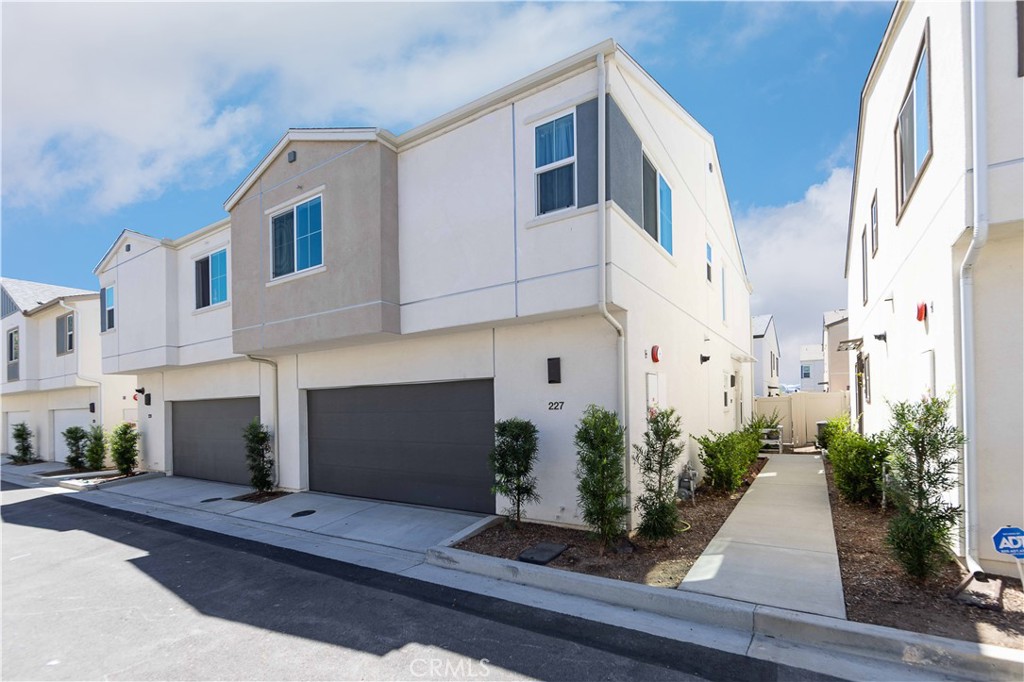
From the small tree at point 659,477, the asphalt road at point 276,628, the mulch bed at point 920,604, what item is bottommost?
the asphalt road at point 276,628

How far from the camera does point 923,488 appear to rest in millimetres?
4496

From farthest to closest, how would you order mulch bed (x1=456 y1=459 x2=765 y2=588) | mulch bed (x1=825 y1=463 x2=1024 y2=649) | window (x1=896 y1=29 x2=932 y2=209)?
window (x1=896 y1=29 x2=932 y2=209) → mulch bed (x1=456 y1=459 x2=765 y2=588) → mulch bed (x1=825 y1=463 x2=1024 y2=649)

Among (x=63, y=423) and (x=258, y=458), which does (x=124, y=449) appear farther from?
(x=63, y=423)

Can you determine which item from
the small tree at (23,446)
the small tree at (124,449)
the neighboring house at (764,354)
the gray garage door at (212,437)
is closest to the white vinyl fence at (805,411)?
the neighboring house at (764,354)

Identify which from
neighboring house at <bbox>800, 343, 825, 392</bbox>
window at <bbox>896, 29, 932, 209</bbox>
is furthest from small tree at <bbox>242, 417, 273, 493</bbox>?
neighboring house at <bbox>800, 343, 825, 392</bbox>

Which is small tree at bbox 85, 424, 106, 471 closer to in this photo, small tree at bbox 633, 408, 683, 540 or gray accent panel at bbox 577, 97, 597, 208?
small tree at bbox 633, 408, 683, 540

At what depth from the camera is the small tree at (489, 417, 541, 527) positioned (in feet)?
21.6

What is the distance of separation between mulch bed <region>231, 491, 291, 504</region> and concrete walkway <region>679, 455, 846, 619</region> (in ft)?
26.9

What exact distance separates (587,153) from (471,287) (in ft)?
7.68

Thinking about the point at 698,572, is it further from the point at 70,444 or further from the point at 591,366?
the point at 70,444

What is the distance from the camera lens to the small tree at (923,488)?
14.3 feet


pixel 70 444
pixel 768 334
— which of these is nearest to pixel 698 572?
pixel 70 444

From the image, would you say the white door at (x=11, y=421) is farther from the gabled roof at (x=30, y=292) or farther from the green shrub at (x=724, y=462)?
the green shrub at (x=724, y=462)

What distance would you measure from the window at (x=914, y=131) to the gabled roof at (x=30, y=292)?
85.2 feet
